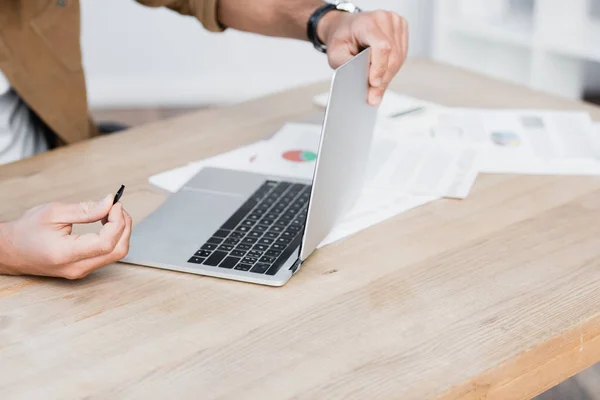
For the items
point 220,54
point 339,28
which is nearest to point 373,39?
point 339,28

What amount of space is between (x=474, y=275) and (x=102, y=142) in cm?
73

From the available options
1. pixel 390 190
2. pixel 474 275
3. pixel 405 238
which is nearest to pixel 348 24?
pixel 390 190

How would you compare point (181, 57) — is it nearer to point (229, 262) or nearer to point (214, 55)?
point (214, 55)

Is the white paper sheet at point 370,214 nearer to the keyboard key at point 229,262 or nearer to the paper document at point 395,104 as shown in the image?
the keyboard key at point 229,262

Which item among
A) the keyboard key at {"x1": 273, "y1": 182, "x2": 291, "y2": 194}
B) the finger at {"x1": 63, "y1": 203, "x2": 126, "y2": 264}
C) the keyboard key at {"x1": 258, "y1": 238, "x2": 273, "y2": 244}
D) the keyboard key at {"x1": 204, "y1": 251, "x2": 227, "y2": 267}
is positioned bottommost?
the keyboard key at {"x1": 273, "y1": 182, "x2": 291, "y2": 194}

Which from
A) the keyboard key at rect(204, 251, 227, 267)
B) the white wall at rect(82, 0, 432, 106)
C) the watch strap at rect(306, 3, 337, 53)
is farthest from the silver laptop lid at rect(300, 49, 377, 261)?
the white wall at rect(82, 0, 432, 106)

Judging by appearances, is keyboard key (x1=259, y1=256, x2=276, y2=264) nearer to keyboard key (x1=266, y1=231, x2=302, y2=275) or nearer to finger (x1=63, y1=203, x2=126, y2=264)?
keyboard key (x1=266, y1=231, x2=302, y2=275)

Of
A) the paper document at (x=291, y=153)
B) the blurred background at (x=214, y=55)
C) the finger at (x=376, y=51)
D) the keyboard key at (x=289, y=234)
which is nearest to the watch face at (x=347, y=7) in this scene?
the finger at (x=376, y=51)

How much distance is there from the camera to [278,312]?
901 millimetres

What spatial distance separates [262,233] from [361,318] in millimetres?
236

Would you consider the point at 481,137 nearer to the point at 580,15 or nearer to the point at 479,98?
the point at 479,98

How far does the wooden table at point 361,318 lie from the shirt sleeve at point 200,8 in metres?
0.54

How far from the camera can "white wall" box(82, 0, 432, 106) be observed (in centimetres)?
334

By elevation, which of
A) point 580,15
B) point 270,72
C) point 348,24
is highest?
point 348,24
